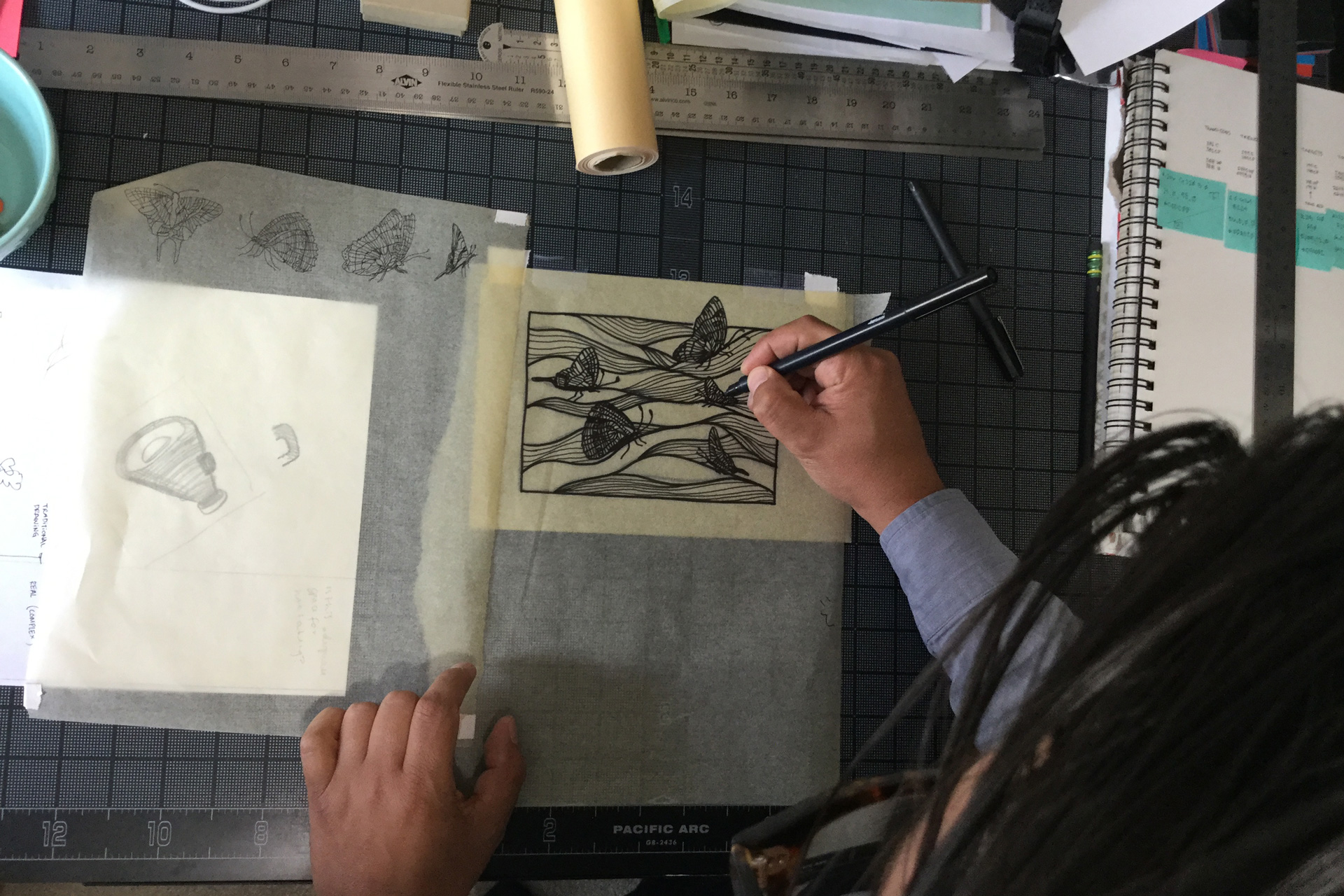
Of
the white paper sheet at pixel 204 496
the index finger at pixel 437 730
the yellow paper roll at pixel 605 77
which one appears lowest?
the index finger at pixel 437 730

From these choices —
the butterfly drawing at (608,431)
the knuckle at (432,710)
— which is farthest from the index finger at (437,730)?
the butterfly drawing at (608,431)

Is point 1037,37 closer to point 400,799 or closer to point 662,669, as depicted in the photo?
point 662,669

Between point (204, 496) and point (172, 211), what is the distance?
0.78 feet

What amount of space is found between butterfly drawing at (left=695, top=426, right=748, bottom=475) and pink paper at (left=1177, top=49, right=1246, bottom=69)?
566 millimetres

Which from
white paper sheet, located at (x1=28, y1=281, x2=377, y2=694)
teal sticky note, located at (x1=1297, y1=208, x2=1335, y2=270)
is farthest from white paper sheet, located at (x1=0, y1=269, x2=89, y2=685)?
teal sticky note, located at (x1=1297, y1=208, x2=1335, y2=270)

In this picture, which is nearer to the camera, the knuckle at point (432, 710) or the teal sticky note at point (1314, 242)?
the knuckle at point (432, 710)

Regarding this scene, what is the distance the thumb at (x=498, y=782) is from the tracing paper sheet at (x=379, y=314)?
7 centimetres

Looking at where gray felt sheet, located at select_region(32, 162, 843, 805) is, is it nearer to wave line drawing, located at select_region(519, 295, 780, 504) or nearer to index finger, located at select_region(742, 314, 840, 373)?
wave line drawing, located at select_region(519, 295, 780, 504)

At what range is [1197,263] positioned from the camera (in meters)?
0.75

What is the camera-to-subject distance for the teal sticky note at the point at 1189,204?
2.47 ft

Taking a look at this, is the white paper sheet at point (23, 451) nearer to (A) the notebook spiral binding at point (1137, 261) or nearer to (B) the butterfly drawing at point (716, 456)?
(B) the butterfly drawing at point (716, 456)

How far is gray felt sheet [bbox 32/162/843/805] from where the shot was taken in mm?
675

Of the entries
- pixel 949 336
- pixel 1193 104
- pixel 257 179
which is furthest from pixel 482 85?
pixel 1193 104

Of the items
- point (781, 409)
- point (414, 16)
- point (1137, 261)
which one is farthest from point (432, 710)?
point (1137, 261)
